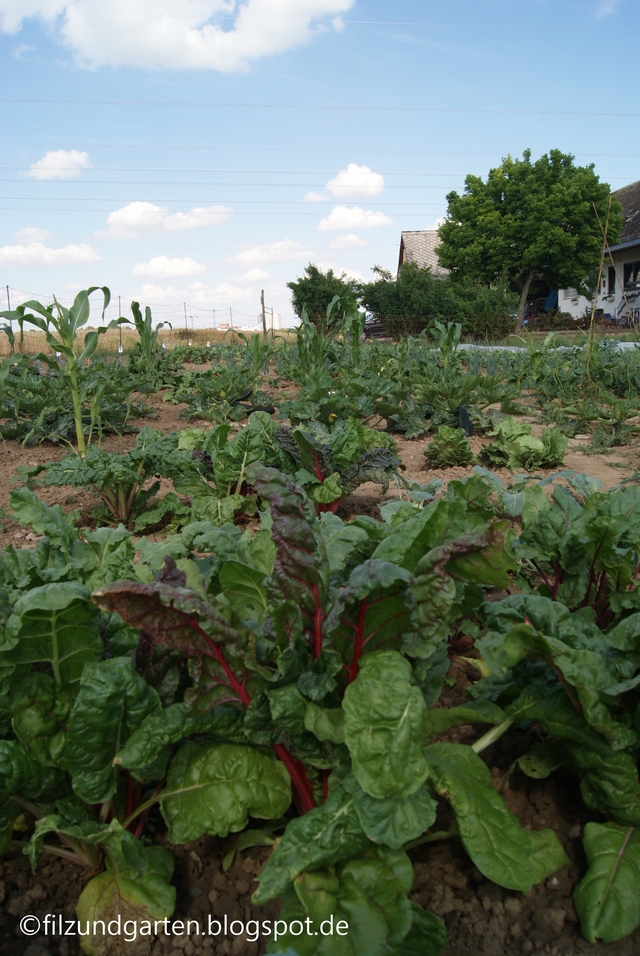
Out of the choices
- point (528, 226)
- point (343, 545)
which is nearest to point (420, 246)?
point (528, 226)

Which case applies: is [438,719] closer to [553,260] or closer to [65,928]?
[65,928]

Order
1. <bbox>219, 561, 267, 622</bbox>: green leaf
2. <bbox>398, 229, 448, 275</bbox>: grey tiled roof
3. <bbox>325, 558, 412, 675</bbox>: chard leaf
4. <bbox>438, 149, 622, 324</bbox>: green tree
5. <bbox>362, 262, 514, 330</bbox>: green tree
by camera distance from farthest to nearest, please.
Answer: <bbox>398, 229, 448, 275</bbox>: grey tiled roof → <bbox>438, 149, 622, 324</bbox>: green tree → <bbox>362, 262, 514, 330</bbox>: green tree → <bbox>219, 561, 267, 622</bbox>: green leaf → <bbox>325, 558, 412, 675</bbox>: chard leaf

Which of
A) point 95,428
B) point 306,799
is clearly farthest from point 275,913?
point 95,428

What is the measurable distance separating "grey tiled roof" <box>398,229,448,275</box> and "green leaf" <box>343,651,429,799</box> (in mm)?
44014

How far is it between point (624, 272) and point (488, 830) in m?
34.3

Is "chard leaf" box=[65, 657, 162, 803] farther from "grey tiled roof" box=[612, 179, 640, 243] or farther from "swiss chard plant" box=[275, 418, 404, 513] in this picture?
"grey tiled roof" box=[612, 179, 640, 243]

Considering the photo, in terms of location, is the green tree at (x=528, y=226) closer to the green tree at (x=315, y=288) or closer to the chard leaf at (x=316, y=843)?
the green tree at (x=315, y=288)

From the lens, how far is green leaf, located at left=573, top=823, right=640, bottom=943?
127cm

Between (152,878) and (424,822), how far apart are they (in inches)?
24.9

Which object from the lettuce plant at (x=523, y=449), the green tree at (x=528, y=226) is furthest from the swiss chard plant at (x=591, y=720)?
the green tree at (x=528, y=226)

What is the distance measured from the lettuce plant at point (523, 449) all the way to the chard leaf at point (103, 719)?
13.5 ft

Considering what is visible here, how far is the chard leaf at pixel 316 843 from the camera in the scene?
116cm

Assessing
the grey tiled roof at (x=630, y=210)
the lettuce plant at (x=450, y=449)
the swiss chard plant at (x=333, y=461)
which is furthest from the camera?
the grey tiled roof at (x=630, y=210)

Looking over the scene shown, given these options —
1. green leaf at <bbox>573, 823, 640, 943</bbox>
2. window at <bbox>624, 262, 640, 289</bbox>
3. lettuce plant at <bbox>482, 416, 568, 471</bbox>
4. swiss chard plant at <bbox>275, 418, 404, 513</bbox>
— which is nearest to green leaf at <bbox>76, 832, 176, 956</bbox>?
green leaf at <bbox>573, 823, 640, 943</bbox>
